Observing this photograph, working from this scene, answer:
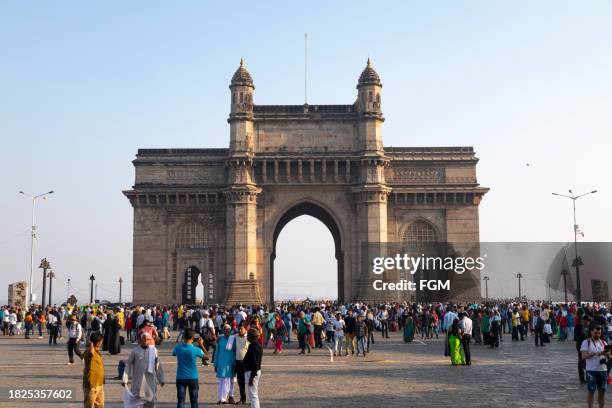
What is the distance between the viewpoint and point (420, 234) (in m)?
60.5

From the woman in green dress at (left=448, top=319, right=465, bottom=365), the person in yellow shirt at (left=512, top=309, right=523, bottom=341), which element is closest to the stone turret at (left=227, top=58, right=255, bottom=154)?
the person in yellow shirt at (left=512, top=309, right=523, bottom=341)

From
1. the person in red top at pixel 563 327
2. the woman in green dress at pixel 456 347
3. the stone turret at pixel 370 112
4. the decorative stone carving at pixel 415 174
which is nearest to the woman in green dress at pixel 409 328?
the person in red top at pixel 563 327

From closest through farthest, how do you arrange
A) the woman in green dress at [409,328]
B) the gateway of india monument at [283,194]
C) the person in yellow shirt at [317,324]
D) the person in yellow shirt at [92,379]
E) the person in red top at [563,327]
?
the person in yellow shirt at [92,379], the person in yellow shirt at [317,324], the woman in green dress at [409,328], the person in red top at [563,327], the gateway of india monument at [283,194]

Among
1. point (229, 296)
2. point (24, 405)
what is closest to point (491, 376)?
point (24, 405)

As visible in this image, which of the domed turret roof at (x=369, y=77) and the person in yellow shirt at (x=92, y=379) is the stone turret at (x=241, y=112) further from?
the person in yellow shirt at (x=92, y=379)

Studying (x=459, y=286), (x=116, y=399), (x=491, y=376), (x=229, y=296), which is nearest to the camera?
(x=116, y=399)

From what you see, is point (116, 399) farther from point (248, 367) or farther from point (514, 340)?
point (514, 340)

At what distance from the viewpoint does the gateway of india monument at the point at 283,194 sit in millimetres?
58031

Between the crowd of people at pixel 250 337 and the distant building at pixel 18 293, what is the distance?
7472 millimetres

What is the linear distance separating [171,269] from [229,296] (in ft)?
20.7

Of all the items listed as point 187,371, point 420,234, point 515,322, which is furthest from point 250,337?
point 420,234

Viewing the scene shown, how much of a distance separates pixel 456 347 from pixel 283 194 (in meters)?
35.9

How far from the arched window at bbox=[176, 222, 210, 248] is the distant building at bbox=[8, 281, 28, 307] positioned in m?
12.4

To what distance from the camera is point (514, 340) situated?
38.0 metres
